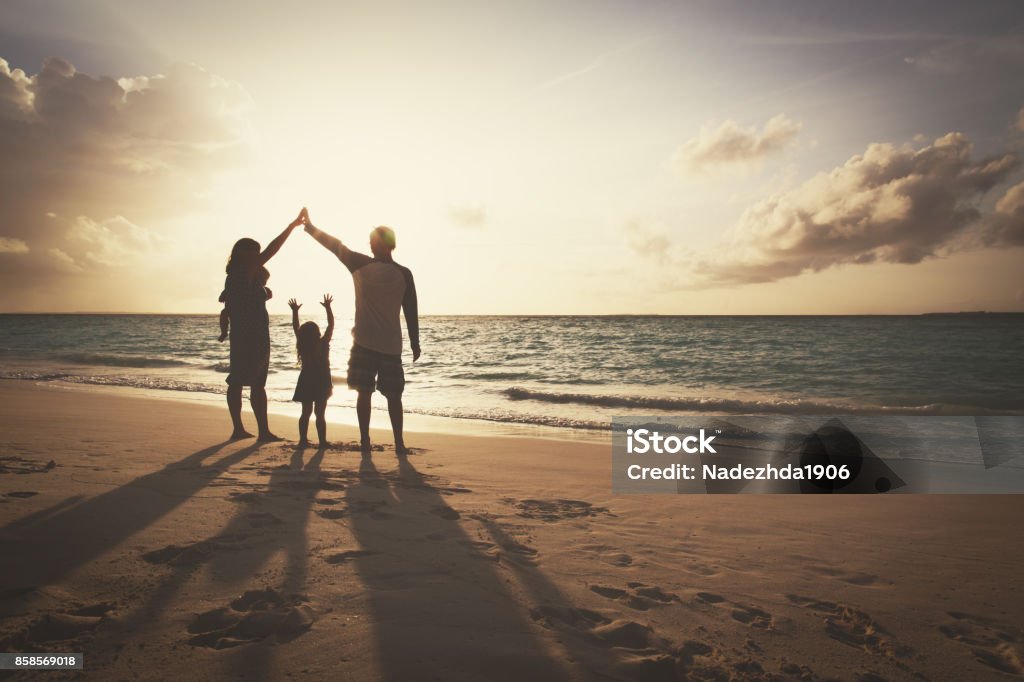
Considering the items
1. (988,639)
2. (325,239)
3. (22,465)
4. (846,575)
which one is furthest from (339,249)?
(988,639)

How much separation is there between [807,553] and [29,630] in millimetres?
3719

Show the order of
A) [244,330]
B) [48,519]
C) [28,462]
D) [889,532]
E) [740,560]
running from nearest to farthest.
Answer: [48,519] < [740,560] < [889,532] < [28,462] < [244,330]

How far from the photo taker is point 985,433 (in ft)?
32.3

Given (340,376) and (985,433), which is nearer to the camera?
(985,433)

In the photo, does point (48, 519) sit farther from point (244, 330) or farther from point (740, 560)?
point (740, 560)

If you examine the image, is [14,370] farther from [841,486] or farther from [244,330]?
[841,486]

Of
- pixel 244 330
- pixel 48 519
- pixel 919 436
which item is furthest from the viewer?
pixel 919 436

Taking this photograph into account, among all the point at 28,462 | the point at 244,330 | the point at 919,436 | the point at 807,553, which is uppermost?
the point at 244,330

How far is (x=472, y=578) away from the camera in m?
2.60

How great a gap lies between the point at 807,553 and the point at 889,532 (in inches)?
40.9

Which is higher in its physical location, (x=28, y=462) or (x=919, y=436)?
(x=28, y=462)

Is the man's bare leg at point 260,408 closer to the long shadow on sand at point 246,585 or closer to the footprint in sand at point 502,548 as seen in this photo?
the long shadow on sand at point 246,585

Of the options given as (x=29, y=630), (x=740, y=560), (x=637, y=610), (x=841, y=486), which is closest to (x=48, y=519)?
(x=29, y=630)

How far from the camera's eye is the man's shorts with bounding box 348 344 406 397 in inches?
225
